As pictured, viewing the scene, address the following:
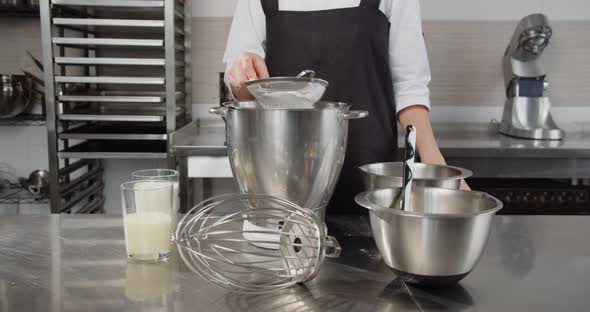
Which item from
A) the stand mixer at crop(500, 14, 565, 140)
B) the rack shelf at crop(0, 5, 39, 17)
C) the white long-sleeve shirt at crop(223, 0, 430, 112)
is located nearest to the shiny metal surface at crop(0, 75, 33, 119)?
the rack shelf at crop(0, 5, 39, 17)

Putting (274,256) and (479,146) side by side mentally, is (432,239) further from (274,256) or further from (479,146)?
(479,146)

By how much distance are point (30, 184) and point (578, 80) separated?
3.08 metres

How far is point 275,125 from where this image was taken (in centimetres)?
77

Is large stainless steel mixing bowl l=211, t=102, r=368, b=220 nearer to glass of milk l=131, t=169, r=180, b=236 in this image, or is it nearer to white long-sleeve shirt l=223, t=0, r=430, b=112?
glass of milk l=131, t=169, r=180, b=236

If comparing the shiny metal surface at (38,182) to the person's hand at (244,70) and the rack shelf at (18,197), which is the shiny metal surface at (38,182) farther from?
the person's hand at (244,70)

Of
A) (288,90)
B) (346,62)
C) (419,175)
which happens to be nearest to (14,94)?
(346,62)

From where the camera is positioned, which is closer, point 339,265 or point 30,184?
point 339,265

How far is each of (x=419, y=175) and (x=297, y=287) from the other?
363 millimetres

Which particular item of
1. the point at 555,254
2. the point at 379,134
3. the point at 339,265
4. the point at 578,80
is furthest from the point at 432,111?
the point at 339,265

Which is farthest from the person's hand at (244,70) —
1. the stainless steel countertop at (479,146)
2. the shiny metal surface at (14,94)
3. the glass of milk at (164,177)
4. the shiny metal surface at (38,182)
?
the shiny metal surface at (38,182)

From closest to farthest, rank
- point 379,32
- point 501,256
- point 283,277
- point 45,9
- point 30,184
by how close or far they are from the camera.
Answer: point 283,277
point 501,256
point 379,32
point 45,9
point 30,184

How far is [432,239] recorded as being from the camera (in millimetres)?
629

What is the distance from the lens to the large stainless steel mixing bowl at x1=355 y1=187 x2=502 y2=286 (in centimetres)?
62

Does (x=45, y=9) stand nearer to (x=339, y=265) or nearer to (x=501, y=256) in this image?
(x=339, y=265)
